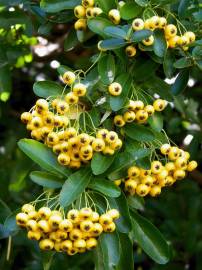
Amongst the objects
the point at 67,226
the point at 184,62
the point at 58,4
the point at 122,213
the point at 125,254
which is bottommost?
the point at 125,254

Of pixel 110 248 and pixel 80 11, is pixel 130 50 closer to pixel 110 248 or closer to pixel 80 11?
pixel 80 11

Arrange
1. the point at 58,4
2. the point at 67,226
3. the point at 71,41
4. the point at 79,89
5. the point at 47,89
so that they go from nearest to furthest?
the point at 67,226
the point at 79,89
the point at 47,89
the point at 58,4
the point at 71,41

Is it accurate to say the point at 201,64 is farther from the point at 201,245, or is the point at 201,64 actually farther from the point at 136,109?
the point at 201,245

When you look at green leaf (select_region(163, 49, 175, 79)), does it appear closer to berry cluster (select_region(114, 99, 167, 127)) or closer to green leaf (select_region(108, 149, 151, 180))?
berry cluster (select_region(114, 99, 167, 127))

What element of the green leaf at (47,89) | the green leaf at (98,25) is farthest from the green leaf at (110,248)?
the green leaf at (98,25)

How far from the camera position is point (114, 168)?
1.48 metres

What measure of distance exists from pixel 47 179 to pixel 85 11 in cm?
A: 43

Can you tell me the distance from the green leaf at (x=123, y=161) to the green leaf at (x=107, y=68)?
18cm

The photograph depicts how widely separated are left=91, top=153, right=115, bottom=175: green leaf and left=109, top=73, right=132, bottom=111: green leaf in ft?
0.36

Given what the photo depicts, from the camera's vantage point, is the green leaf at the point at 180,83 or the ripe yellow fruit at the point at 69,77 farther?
the green leaf at the point at 180,83

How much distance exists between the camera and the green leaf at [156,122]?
158 cm

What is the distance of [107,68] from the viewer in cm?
154

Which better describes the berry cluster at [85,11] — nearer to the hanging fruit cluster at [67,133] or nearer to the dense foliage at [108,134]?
the dense foliage at [108,134]

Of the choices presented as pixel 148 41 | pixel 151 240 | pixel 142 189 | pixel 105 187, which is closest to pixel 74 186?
pixel 105 187
